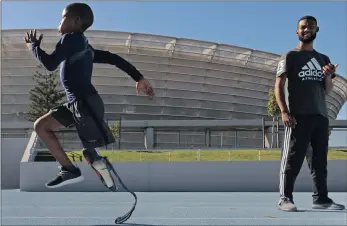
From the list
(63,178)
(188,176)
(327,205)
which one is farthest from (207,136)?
(63,178)

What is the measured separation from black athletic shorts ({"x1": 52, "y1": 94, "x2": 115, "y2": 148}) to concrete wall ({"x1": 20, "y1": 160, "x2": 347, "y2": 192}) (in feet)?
32.5

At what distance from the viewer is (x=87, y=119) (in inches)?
104

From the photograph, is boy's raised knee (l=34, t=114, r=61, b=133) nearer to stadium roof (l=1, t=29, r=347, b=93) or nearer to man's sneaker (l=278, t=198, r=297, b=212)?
man's sneaker (l=278, t=198, r=297, b=212)

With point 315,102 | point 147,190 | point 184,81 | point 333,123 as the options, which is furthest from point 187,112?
point 315,102

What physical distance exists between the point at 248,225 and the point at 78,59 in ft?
5.43

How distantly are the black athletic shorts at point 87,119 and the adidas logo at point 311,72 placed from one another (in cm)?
207

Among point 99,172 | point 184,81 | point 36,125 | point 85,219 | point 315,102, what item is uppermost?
point 184,81

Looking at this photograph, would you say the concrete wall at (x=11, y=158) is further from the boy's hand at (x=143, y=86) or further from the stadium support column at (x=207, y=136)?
the stadium support column at (x=207, y=136)

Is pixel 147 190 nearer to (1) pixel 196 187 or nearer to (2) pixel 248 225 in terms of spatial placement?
(1) pixel 196 187

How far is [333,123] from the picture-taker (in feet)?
150

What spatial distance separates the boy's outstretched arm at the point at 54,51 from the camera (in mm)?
2592

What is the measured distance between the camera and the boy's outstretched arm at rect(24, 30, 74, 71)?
8.50 ft

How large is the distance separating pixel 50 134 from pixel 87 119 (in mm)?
296

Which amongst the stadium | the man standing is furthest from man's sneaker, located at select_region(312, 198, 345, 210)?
the stadium
